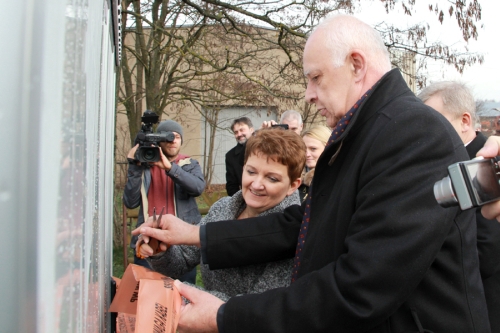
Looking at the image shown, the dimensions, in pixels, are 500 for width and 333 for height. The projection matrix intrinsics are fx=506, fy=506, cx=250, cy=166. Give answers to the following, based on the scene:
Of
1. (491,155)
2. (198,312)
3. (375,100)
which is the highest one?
(375,100)

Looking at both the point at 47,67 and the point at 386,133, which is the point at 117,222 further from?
the point at 47,67

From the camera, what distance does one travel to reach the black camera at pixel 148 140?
359cm

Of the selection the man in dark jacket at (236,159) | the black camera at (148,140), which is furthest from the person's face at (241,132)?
the black camera at (148,140)

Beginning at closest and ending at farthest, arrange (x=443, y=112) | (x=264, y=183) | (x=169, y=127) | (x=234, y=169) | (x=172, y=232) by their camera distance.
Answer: (x=172, y=232), (x=264, y=183), (x=443, y=112), (x=169, y=127), (x=234, y=169)

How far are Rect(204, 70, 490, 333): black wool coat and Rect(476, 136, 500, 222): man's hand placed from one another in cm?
16

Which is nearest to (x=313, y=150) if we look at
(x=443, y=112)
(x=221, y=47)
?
(x=443, y=112)

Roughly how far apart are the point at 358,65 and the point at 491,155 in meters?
0.52

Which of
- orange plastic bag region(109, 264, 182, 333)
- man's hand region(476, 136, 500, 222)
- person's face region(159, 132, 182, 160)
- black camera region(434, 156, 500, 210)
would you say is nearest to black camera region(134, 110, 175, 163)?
person's face region(159, 132, 182, 160)

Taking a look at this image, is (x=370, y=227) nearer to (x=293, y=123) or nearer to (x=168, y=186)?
(x=168, y=186)

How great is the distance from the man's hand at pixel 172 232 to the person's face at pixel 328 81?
0.67 metres

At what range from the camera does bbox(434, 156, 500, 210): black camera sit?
34.2 inches

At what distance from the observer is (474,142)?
7.97ft

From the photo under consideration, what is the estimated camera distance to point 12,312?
0.51 m

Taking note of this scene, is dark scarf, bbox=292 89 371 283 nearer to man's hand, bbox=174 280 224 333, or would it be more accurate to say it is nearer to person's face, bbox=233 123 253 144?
man's hand, bbox=174 280 224 333
